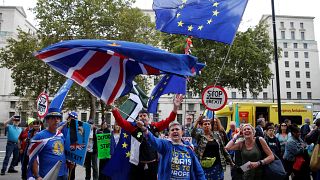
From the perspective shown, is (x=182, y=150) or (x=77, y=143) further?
(x=77, y=143)

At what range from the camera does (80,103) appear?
119ft

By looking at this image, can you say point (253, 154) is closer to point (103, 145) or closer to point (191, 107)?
point (103, 145)

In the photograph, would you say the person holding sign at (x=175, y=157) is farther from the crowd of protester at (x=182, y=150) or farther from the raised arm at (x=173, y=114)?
the raised arm at (x=173, y=114)

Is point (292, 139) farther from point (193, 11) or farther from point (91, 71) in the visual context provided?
point (91, 71)

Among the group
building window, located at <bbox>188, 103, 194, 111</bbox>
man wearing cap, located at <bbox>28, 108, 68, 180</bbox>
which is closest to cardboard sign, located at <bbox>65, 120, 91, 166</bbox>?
man wearing cap, located at <bbox>28, 108, 68, 180</bbox>

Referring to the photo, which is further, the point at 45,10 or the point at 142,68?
the point at 45,10

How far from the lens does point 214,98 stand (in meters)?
8.27

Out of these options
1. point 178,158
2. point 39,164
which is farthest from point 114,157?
point 178,158

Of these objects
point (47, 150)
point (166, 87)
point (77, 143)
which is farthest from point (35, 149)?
point (166, 87)

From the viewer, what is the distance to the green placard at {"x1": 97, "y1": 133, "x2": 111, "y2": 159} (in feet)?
31.4

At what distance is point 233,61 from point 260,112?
48.5 ft

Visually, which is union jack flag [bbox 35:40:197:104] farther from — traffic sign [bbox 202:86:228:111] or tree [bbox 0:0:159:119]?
tree [bbox 0:0:159:119]

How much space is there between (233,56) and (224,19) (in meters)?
26.0

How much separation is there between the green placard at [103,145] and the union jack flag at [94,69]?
3.79 metres
